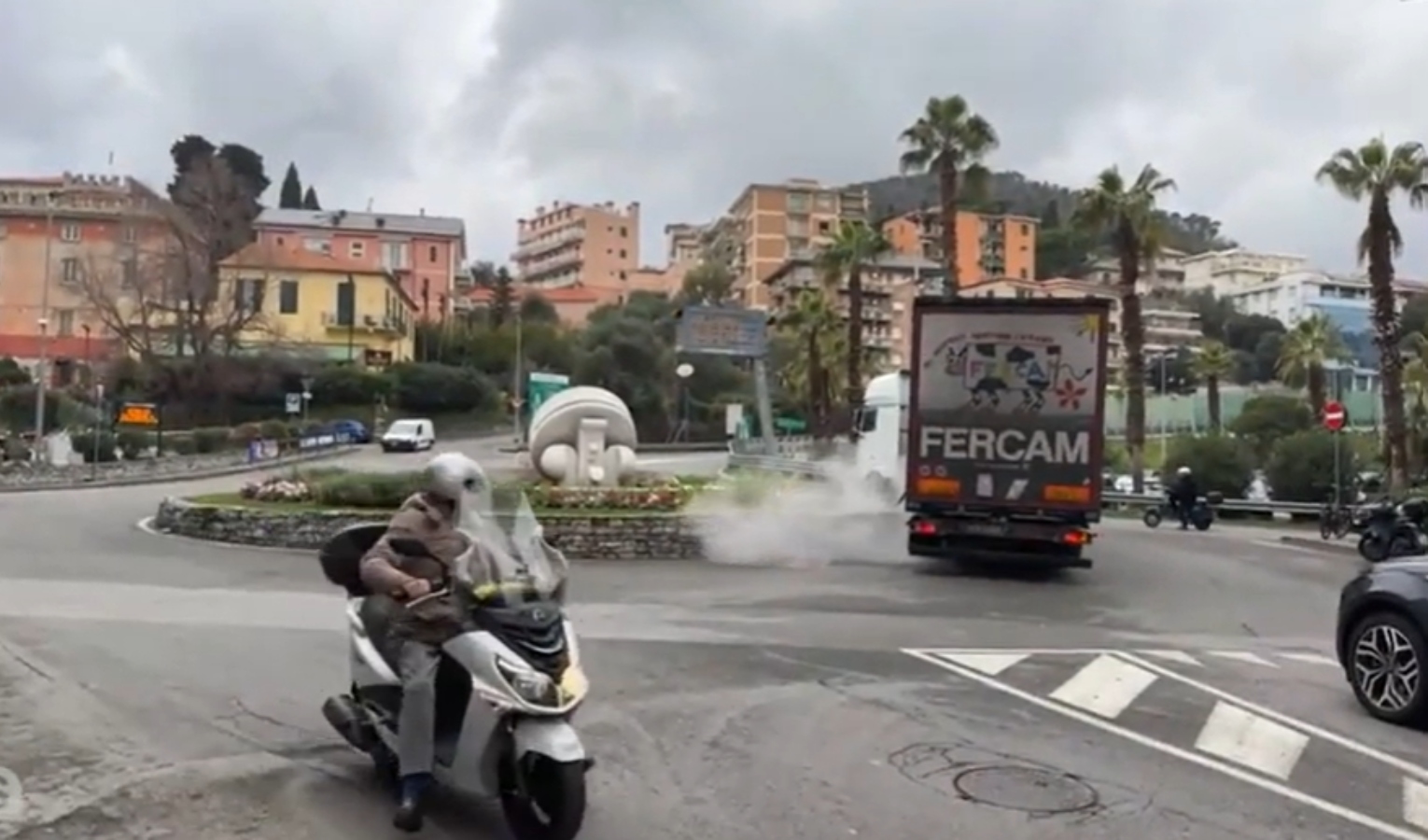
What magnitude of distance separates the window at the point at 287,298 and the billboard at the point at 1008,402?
7846cm

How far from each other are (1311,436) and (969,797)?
33.8 metres

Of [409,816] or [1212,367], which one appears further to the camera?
[1212,367]

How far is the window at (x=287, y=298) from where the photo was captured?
91.7 m

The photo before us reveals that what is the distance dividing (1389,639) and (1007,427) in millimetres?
9691

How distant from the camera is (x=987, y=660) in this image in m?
11.6

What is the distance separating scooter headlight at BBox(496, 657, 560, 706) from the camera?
5.70 meters

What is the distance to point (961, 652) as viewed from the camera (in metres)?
12.0

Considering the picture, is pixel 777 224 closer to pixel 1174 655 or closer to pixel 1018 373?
pixel 1018 373

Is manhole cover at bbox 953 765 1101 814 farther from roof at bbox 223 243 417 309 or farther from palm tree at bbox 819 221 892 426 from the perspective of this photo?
roof at bbox 223 243 417 309

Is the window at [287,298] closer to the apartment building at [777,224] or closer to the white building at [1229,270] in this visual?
the apartment building at [777,224]

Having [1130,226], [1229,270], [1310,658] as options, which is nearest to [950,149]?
[1130,226]

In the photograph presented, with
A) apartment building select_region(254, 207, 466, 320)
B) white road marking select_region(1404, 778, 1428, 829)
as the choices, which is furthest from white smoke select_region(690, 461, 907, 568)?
apartment building select_region(254, 207, 466, 320)

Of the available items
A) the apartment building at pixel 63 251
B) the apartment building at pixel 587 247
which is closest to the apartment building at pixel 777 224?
the apartment building at pixel 587 247

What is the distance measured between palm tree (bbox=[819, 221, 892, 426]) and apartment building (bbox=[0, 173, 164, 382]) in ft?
108
